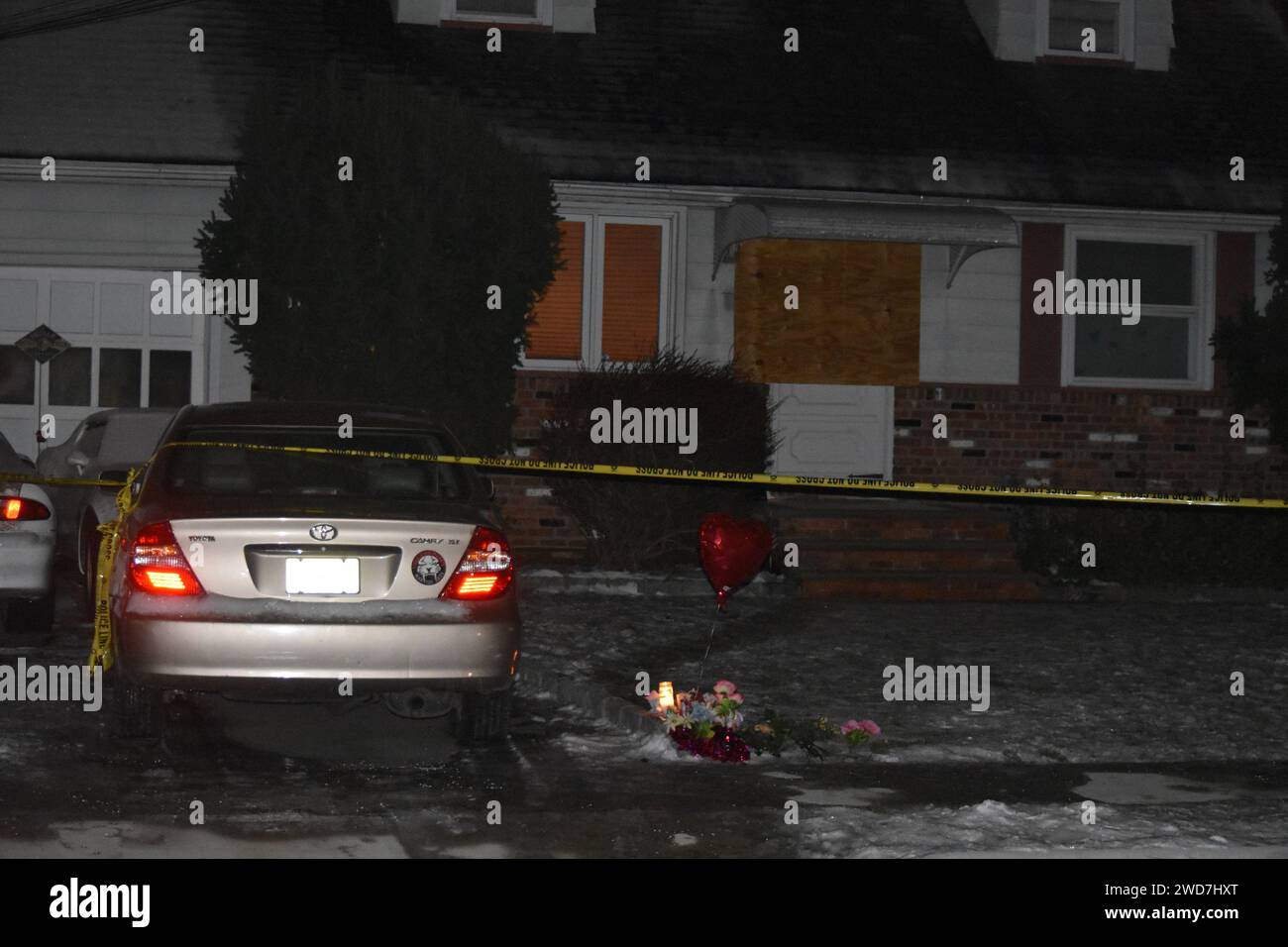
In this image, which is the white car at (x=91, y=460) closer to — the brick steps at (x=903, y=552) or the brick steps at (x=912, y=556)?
the brick steps at (x=903, y=552)

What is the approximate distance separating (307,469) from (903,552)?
7.17 meters

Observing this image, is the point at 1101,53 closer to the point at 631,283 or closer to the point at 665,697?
the point at 631,283

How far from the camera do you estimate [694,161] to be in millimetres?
16531

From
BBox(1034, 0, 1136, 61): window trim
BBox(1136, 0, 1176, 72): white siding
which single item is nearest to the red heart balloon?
BBox(1034, 0, 1136, 61): window trim

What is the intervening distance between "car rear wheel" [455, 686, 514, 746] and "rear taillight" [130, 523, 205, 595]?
4.60 feet

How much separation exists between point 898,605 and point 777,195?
14.7 ft

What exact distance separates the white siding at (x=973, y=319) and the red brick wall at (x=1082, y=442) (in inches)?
6.9

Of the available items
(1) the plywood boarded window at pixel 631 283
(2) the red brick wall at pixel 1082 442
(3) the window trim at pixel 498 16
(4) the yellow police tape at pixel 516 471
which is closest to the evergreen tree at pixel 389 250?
(1) the plywood boarded window at pixel 631 283

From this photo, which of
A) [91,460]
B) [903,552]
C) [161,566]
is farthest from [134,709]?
[903,552]

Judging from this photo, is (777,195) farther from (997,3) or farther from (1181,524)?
(1181,524)

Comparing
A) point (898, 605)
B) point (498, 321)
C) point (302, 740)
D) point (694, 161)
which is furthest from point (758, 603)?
point (302, 740)

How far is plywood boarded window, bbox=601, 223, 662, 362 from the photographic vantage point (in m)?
17.1

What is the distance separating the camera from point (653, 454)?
14.9 m

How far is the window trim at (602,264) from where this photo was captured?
55.8 feet
